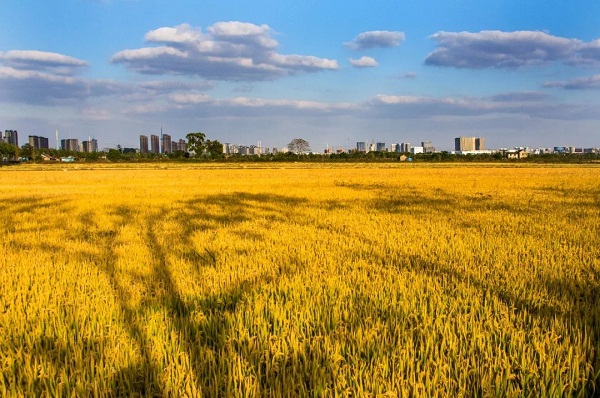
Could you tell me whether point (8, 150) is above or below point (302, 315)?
above

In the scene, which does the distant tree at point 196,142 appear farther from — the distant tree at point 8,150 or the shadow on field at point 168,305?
the shadow on field at point 168,305

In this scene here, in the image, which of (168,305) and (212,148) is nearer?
(168,305)

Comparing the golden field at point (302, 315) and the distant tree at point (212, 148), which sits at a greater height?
the distant tree at point (212, 148)

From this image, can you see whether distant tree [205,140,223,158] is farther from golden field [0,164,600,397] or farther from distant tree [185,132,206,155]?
golden field [0,164,600,397]

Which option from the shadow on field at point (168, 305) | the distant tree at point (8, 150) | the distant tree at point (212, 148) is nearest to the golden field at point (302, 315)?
the shadow on field at point (168, 305)

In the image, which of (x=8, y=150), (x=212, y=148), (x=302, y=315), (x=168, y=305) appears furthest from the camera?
(x=212, y=148)

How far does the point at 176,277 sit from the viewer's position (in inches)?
185

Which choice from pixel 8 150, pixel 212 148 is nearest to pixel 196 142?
pixel 212 148

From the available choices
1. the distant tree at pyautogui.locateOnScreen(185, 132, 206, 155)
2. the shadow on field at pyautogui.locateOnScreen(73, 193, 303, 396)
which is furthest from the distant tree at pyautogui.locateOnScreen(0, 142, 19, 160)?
the shadow on field at pyautogui.locateOnScreen(73, 193, 303, 396)

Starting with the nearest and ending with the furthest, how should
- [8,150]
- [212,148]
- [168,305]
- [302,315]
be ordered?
[302,315] < [168,305] < [8,150] < [212,148]

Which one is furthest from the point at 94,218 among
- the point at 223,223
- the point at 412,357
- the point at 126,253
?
the point at 412,357

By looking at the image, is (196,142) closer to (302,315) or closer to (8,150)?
(8,150)

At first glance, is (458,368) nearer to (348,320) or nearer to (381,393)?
(381,393)

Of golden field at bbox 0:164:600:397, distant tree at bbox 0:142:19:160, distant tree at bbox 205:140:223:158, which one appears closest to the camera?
golden field at bbox 0:164:600:397
